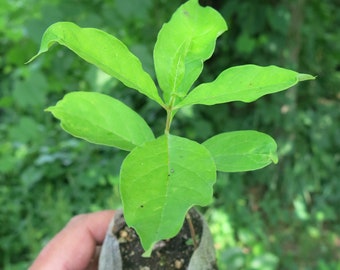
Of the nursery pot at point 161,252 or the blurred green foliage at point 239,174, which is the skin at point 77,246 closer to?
the nursery pot at point 161,252

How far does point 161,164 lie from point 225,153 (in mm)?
142

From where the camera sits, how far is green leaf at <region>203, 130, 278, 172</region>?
61cm

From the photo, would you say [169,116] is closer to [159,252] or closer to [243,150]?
[243,150]

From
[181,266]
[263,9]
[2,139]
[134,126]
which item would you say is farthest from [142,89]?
[2,139]

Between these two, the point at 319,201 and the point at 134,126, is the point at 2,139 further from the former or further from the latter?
the point at 134,126

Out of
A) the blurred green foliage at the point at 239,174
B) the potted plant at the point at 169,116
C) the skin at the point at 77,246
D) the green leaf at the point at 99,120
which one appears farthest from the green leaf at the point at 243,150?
the blurred green foliage at the point at 239,174

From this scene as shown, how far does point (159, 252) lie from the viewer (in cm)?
72

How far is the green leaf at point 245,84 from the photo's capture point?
22.0 inches

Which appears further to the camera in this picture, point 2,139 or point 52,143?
point 2,139

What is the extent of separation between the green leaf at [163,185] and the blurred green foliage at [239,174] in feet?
4.41

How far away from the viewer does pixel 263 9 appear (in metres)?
2.25

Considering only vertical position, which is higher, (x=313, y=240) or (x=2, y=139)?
(x=2, y=139)

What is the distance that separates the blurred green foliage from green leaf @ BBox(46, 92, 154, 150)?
1.26 meters

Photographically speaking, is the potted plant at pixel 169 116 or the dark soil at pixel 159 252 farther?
the dark soil at pixel 159 252
